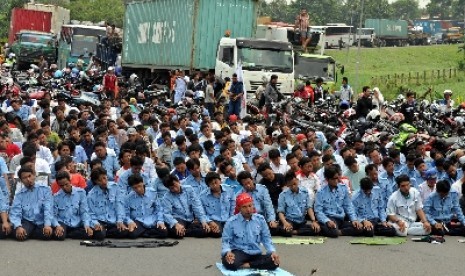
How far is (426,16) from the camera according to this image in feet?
548

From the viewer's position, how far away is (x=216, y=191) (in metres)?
16.4

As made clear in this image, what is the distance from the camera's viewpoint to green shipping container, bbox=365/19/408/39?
104 meters

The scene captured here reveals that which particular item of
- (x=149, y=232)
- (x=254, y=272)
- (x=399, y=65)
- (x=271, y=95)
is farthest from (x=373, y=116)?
(x=399, y=65)

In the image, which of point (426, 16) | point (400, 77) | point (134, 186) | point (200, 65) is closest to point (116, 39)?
point (200, 65)

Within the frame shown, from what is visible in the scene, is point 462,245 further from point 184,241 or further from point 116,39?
point 116,39

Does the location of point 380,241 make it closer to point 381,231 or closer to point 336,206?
point 381,231

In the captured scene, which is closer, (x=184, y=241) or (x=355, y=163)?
(x=184, y=241)

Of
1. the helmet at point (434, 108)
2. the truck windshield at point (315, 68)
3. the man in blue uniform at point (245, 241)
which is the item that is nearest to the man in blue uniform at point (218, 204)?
the man in blue uniform at point (245, 241)

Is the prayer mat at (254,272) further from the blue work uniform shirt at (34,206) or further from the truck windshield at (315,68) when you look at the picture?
the truck windshield at (315,68)

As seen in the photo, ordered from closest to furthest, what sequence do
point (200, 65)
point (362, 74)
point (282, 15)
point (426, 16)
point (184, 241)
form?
point (184, 241), point (200, 65), point (362, 74), point (282, 15), point (426, 16)

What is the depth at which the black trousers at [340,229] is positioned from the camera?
16656mm

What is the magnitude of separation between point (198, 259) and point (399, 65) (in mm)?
62654

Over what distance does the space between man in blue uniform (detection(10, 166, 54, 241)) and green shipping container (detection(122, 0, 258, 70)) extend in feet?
75.5

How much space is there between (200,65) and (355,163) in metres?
20.5
